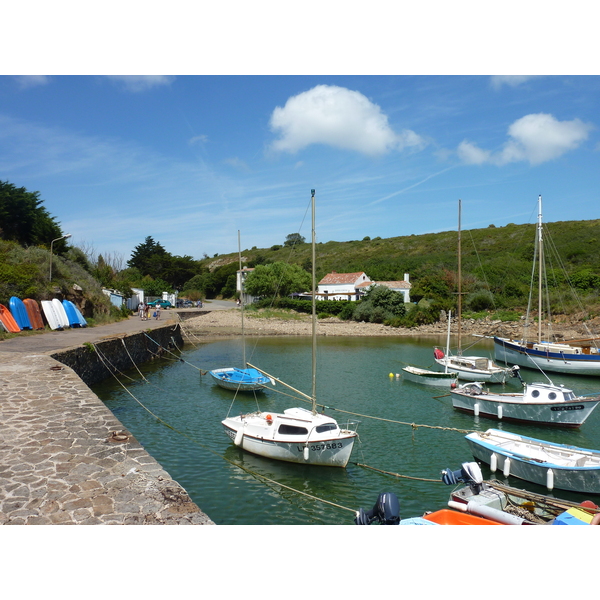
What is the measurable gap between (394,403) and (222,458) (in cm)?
993

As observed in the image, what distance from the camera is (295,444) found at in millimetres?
13273

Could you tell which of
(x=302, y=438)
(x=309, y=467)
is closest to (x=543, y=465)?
(x=309, y=467)

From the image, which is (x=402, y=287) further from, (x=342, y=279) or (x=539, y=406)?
(x=539, y=406)

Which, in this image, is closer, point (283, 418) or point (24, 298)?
point (283, 418)

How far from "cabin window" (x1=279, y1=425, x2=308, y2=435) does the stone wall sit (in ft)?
39.1

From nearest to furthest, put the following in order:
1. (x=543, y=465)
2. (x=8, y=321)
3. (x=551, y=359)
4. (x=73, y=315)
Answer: (x=543, y=465) < (x=8, y=321) < (x=551, y=359) < (x=73, y=315)

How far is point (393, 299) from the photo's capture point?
5831cm

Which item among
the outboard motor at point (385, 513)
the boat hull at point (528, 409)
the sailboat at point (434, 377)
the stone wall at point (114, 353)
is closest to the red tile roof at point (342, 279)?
the stone wall at point (114, 353)

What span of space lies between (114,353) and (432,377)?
18.3m

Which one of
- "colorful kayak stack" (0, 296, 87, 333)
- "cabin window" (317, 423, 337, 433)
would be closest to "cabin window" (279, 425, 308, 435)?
"cabin window" (317, 423, 337, 433)

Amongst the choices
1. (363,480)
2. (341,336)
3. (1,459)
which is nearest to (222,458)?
(363,480)

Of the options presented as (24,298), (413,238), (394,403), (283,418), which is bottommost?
(394,403)

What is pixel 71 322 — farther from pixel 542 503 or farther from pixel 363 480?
pixel 542 503

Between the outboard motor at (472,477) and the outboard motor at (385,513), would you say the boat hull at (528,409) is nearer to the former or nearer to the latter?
the outboard motor at (472,477)
